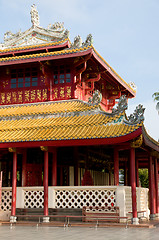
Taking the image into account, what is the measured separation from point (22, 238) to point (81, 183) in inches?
365

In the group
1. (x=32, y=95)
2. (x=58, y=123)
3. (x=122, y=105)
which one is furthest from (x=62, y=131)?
(x=32, y=95)

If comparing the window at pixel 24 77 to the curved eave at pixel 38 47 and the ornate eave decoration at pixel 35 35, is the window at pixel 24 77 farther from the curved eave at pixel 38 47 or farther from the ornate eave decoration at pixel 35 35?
the ornate eave decoration at pixel 35 35

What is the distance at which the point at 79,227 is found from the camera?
1397cm

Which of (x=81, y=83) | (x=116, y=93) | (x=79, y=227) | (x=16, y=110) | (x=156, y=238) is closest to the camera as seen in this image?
(x=156, y=238)

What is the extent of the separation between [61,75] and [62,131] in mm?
5153

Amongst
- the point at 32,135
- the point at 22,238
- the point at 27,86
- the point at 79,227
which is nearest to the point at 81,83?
the point at 27,86

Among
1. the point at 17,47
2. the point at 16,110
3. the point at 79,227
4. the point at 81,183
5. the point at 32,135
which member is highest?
the point at 17,47

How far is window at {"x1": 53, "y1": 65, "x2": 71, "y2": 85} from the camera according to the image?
773 inches

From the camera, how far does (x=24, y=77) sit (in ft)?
67.5

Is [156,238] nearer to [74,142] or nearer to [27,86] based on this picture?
[74,142]

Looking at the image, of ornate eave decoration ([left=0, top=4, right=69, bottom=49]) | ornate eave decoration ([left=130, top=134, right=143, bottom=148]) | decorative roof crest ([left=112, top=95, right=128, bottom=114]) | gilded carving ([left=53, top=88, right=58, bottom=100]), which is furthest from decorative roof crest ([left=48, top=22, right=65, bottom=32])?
ornate eave decoration ([left=130, top=134, right=143, bottom=148])

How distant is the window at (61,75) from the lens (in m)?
19.6

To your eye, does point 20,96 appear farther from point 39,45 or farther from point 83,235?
point 83,235

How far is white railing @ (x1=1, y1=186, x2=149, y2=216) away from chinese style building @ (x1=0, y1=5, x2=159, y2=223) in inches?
1.6
